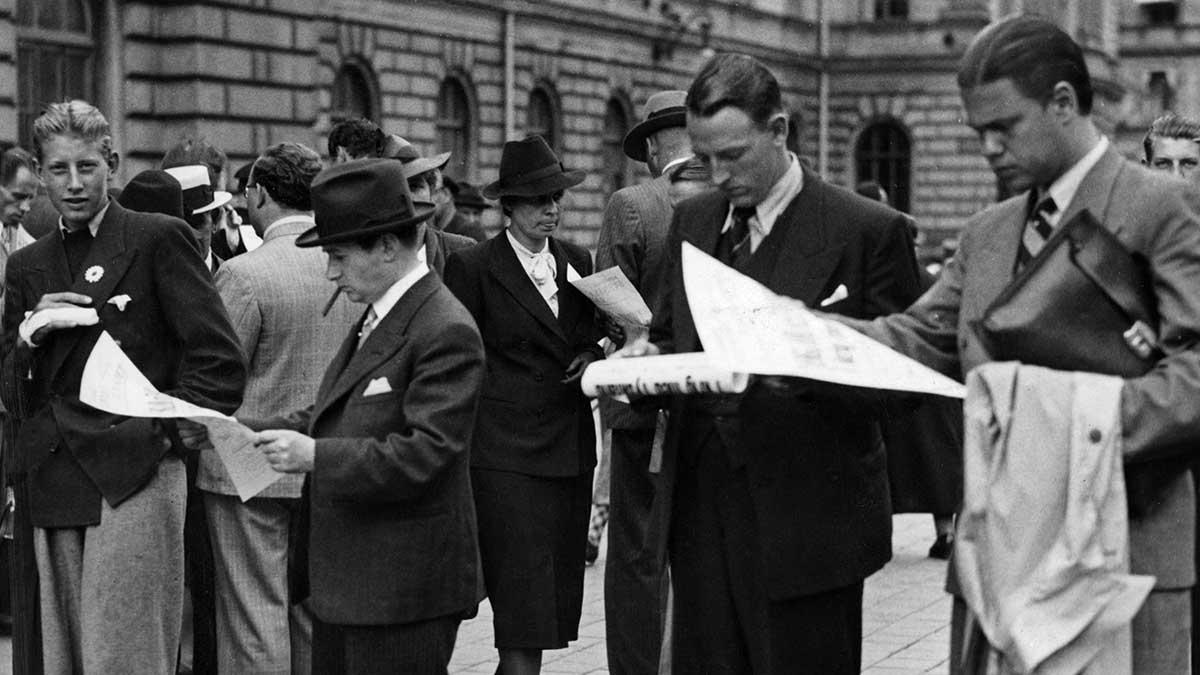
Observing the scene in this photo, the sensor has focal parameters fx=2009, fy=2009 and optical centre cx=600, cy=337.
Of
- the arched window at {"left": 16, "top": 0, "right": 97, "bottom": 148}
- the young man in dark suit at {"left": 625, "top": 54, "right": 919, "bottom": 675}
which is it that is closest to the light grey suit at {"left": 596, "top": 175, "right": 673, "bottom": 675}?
the young man in dark suit at {"left": 625, "top": 54, "right": 919, "bottom": 675}

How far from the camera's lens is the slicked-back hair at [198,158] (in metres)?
8.99

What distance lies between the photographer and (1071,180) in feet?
12.9

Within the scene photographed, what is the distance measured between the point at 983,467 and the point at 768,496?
3.40ft

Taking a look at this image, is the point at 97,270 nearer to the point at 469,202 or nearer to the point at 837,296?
the point at 837,296

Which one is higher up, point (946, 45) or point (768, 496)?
point (946, 45)

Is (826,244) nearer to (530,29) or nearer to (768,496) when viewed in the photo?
(768,496)

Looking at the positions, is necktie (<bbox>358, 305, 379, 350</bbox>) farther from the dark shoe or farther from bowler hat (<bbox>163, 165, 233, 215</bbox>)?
the dark shoe

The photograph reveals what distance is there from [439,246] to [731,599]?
3632 mm

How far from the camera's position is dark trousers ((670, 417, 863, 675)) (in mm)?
4879

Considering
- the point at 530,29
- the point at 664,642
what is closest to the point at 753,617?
the point at 664,642

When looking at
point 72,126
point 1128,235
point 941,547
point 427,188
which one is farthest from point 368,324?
point 941,547

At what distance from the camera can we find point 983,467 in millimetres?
3826

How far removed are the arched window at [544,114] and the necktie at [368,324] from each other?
2849 centimetres

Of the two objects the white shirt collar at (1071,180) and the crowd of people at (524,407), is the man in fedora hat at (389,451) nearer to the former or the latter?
the crowd of people at (524,407)
